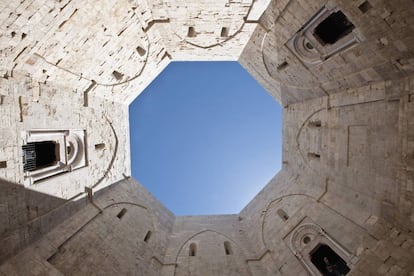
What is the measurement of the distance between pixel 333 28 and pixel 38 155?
898 centimetres

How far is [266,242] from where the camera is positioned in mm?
9734

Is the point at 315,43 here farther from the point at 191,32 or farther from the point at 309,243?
the point at 309,243

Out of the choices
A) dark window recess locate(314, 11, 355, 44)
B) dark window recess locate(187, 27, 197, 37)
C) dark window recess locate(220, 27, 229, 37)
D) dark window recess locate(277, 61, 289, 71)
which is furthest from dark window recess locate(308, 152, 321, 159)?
dark window recess locate(187, 27, 197, 37)

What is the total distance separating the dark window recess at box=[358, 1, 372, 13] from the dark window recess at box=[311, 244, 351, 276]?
6344mm

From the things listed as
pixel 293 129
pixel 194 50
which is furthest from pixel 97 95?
pixel 293 129

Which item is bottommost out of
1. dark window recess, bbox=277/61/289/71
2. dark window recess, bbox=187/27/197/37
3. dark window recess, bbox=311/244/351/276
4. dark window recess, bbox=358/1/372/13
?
dark window recess, bbox=311/244/351/276

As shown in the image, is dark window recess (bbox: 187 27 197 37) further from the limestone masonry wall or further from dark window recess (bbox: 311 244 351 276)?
dark window recess (bbox: 311 244 351 276)

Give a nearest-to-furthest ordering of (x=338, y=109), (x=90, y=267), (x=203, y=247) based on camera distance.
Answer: (x=90, y=267) → (x=338, y=109) → (x=203, y=247)

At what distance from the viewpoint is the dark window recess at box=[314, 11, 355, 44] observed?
22.2 feet

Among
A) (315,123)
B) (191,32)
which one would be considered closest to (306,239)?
(315,123)

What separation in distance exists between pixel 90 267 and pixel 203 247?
4.86 meters

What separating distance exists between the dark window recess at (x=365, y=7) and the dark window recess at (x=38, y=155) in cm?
825

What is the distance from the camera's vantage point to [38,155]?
24.1 ft

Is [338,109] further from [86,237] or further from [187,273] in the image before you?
[86,237]
